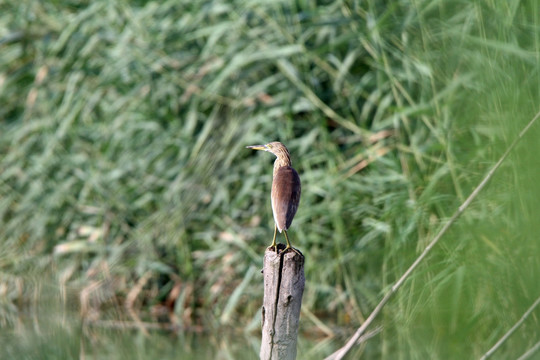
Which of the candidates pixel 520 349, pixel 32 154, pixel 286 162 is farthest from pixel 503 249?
pixel 32 154

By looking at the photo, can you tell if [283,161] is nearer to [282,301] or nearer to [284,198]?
[284,198]

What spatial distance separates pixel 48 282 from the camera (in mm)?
4543

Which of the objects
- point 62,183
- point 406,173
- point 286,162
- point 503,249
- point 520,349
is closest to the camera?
point 503,249

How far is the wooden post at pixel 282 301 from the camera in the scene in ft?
6.86

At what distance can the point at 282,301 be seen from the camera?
6.91 ft

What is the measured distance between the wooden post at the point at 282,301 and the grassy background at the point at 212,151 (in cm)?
111

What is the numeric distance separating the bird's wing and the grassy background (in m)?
1.09

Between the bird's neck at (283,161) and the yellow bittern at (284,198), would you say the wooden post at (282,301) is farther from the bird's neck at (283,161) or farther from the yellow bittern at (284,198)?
the bird's neck at (283,161)

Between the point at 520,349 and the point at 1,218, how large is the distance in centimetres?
474

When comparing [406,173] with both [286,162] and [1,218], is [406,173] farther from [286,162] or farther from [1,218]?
[1,218]

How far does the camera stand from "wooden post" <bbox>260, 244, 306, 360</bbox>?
82.4 inches

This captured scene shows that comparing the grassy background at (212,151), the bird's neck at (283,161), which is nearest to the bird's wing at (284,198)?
the bird's neck at (283,161)

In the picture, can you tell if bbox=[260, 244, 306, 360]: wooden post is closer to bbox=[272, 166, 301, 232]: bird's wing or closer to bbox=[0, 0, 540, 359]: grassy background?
bbox=[272, 166, 301, 232]: bird's wing

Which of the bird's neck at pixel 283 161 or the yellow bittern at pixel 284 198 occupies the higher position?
the bird's neck at pixel 283 161
